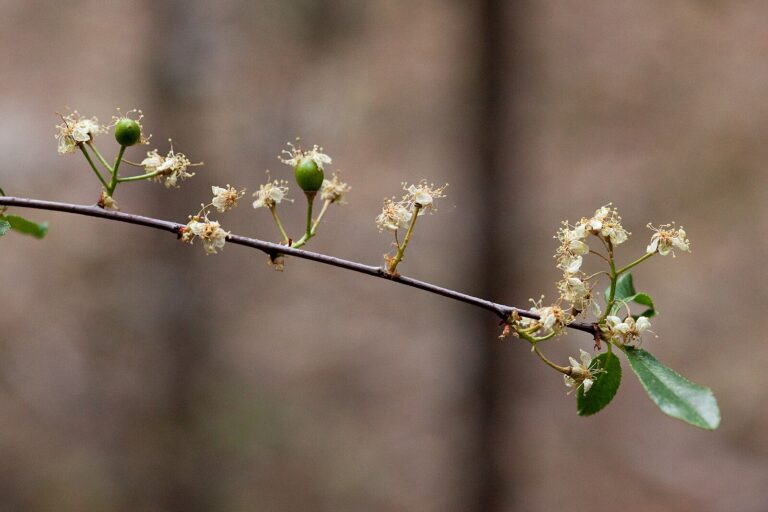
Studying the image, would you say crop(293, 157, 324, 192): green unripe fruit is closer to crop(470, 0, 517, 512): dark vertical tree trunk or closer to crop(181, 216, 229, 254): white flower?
crop(181, 216, 229, 254): white flower

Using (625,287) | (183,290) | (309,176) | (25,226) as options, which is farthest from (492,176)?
(25,226)

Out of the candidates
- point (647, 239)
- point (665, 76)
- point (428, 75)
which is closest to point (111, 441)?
point (428, 75)

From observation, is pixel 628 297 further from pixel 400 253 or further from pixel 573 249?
pixel 400 253

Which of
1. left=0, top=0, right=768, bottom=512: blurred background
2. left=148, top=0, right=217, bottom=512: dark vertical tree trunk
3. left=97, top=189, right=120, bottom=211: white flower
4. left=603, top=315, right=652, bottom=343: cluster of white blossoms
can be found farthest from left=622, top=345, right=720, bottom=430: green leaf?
left=0, top=0, right=768, bottom=512: blurred background

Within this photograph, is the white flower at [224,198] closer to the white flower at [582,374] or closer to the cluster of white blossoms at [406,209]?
the cluster of white blossoms at [406,209]

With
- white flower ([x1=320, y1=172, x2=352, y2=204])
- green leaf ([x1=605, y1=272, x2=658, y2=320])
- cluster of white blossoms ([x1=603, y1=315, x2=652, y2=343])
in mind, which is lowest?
cluster of white blossoms ([x1=603, y1=315, x2=652, y2=343])

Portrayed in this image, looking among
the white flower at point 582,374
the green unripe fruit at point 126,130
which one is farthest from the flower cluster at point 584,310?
the green unripe fruit at point 126,130

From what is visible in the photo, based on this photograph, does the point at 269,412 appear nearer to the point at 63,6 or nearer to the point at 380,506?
the point at 380,506
